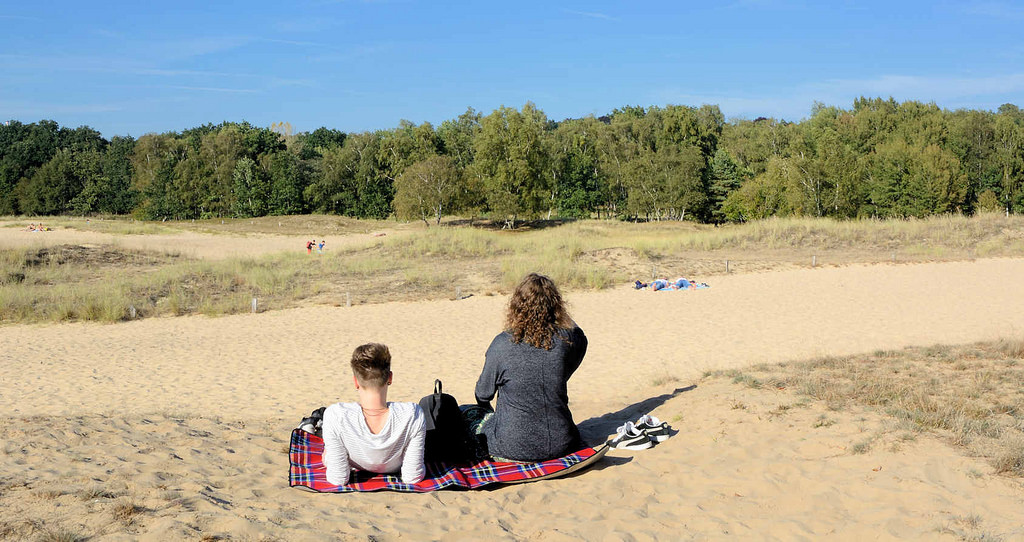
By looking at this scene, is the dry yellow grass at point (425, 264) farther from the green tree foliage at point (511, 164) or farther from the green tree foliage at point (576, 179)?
the green tree foliage at point (576, 179)

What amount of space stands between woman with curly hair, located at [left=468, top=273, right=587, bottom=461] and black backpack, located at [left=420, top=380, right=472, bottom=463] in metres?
0.23

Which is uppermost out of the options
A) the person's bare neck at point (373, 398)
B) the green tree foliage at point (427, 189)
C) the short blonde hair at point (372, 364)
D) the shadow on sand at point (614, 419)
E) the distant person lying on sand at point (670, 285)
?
the green tree foliage at point (427, 189)

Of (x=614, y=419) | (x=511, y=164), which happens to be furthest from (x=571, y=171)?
(x=614, y=419)

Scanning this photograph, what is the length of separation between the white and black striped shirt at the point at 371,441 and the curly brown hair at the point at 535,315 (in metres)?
0.94

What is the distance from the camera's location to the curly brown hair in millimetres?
5219

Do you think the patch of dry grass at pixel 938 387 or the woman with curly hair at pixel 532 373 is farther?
the patch of dry grass at pixel 938 387

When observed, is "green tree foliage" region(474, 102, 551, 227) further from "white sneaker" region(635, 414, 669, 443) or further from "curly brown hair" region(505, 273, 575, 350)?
"curly brown hair" region(505, 273, 575, 350)

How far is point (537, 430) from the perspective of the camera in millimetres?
5332

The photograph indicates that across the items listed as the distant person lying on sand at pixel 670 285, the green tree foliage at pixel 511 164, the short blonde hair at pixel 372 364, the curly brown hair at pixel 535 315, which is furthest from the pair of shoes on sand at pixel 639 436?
the green tree foliage at pixel 511 164

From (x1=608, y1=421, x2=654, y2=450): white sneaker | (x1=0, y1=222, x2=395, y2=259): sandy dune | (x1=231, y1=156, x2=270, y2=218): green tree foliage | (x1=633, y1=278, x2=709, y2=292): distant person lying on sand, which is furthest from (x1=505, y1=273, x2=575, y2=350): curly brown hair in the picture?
(x1=231, y1=156, x2=270, y2=218): green tree foliage

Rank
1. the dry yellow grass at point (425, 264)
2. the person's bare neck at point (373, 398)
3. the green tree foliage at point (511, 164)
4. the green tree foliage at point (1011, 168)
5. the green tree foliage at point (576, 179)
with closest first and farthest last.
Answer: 1. the person's bare neck at point (373, 398)
2. the dry yellow grass at point (425, 264)
3. the green tree foliage at point (511, 164)
4. the green tree foliage at point (1011, 168)
5. the green tree foliage at point (576, 179)

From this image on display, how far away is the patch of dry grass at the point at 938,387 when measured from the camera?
5.43m

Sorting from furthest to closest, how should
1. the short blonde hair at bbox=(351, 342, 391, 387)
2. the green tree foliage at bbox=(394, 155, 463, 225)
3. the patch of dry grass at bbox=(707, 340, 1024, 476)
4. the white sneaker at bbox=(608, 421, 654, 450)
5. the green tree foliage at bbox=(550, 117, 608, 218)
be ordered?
the green tree foliage at bbox=(550, 117, 608, 218)
the green tree foliage at bbox=(394, 155, 463, 225)
the white sneaker at bbox=(608, 421, 654, 450)
the patch of dry grass at bbox=(707, 340, 1024, 476)
the short blonde hair at bbox=(351, 342, 391, 387)

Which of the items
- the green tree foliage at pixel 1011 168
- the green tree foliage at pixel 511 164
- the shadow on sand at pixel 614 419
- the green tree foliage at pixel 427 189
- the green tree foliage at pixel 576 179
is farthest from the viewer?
the green tree foliage at pixel 576 179
